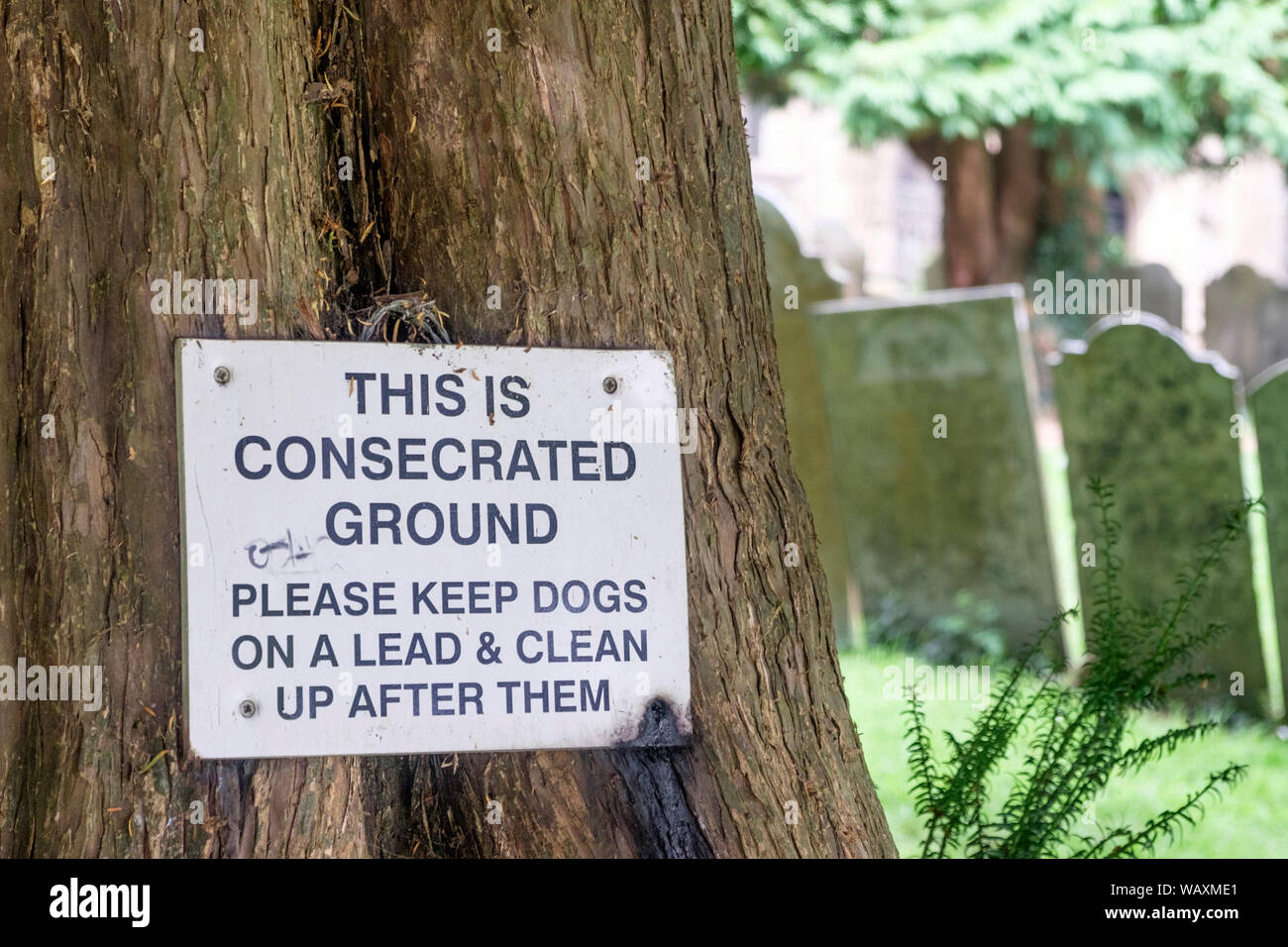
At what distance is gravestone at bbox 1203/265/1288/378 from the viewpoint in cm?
952

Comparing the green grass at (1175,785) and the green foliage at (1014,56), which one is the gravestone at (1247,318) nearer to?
the green foliage at (1014,56)

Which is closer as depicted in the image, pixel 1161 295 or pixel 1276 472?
pixel 1276 472

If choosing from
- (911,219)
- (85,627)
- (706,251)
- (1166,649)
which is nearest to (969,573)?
(1166,649)

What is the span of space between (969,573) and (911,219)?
1759 centimetres

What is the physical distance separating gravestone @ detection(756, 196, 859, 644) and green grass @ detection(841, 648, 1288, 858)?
57 cm

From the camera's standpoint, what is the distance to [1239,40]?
886cm

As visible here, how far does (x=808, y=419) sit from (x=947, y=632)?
3.56ft

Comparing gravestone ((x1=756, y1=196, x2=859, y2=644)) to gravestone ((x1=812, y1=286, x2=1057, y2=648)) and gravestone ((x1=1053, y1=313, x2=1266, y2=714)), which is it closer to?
gravestone ((x1=812, y1=286, x2=1057, y2=648))

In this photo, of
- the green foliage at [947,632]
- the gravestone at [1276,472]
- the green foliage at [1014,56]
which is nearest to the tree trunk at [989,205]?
the green foliage at [1014,56]

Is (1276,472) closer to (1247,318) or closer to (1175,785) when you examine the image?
(1175,785)

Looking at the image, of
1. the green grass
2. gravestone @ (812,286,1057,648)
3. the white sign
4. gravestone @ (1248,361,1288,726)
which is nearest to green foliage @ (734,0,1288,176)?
gravestone @ (812,286,1057,648)

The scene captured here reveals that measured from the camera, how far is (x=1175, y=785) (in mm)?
4473

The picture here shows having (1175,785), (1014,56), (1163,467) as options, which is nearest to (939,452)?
(1163,467)

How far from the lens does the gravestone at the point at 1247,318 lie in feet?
31.2
